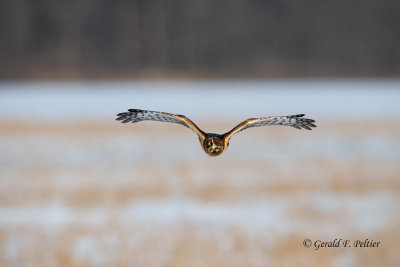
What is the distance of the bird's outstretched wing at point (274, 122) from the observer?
5.00 meters

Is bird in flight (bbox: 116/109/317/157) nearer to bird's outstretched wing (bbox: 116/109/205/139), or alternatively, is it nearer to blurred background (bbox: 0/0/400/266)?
bird's outstretched wing (bbox: 116/109/205/139)

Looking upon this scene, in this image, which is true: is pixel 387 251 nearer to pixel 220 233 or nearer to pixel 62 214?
pixel 220 233

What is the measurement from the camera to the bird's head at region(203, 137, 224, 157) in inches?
189

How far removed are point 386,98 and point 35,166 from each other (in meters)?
17.4

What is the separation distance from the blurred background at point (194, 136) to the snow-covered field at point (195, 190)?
1.6 inches

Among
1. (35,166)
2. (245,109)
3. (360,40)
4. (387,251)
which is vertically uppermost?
(360,40)

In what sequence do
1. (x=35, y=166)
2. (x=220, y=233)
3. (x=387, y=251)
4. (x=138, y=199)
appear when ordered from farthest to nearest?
(x=35, y=166) < (x=138, y=199) < (x=220, y=233) < (x=387, y=251)

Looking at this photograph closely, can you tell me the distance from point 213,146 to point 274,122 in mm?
688

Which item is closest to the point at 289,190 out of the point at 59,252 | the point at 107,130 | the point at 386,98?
the point at 59,252

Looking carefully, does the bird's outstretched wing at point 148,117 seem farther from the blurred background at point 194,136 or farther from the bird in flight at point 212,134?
the blurred background at point 194,136

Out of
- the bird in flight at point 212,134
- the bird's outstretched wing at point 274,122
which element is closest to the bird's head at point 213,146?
the bird in flight at point 212,134

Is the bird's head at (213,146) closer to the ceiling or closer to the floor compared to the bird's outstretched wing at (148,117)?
closer to the floor

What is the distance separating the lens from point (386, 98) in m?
30.6

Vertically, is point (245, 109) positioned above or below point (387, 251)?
above
